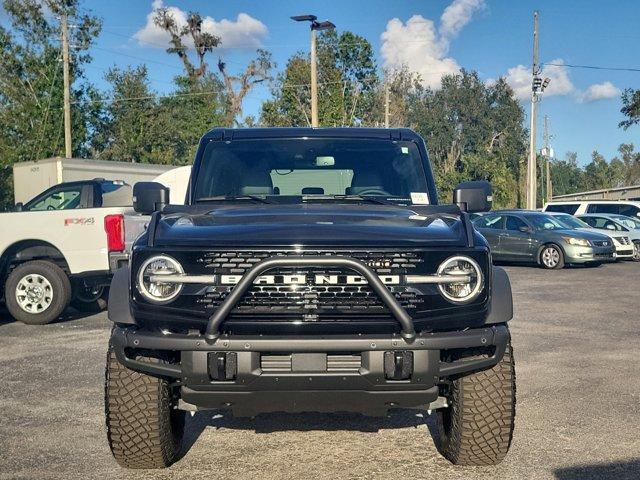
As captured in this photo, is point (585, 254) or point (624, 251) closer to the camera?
point (585, 254)

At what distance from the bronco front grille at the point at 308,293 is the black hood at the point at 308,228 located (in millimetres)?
71

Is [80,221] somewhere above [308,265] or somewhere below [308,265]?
above

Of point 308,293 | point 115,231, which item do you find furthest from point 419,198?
point 115,231

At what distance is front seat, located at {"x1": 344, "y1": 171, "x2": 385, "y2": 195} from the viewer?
5.66 metres

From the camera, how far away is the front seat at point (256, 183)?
565 centimetres

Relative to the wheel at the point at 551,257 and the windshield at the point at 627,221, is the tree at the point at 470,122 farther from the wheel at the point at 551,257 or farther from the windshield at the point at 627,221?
the wheel at the point at 551,257

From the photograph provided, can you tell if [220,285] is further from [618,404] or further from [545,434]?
[618,404]

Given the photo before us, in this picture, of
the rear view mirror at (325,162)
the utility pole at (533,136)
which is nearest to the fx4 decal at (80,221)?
the rear view mirror at (325,162)

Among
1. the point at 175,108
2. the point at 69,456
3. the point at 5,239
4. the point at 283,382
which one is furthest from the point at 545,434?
the point at 175,108

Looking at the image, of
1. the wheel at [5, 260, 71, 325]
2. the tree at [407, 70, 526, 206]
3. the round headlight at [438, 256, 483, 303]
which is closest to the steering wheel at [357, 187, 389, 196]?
the round headlight at [438, 256, 483, 303]

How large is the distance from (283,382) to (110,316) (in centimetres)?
101

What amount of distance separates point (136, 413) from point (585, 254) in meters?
17.3

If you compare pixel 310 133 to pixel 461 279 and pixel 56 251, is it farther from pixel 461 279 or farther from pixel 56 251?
pixel 56 251

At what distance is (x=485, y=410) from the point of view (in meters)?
4.44
